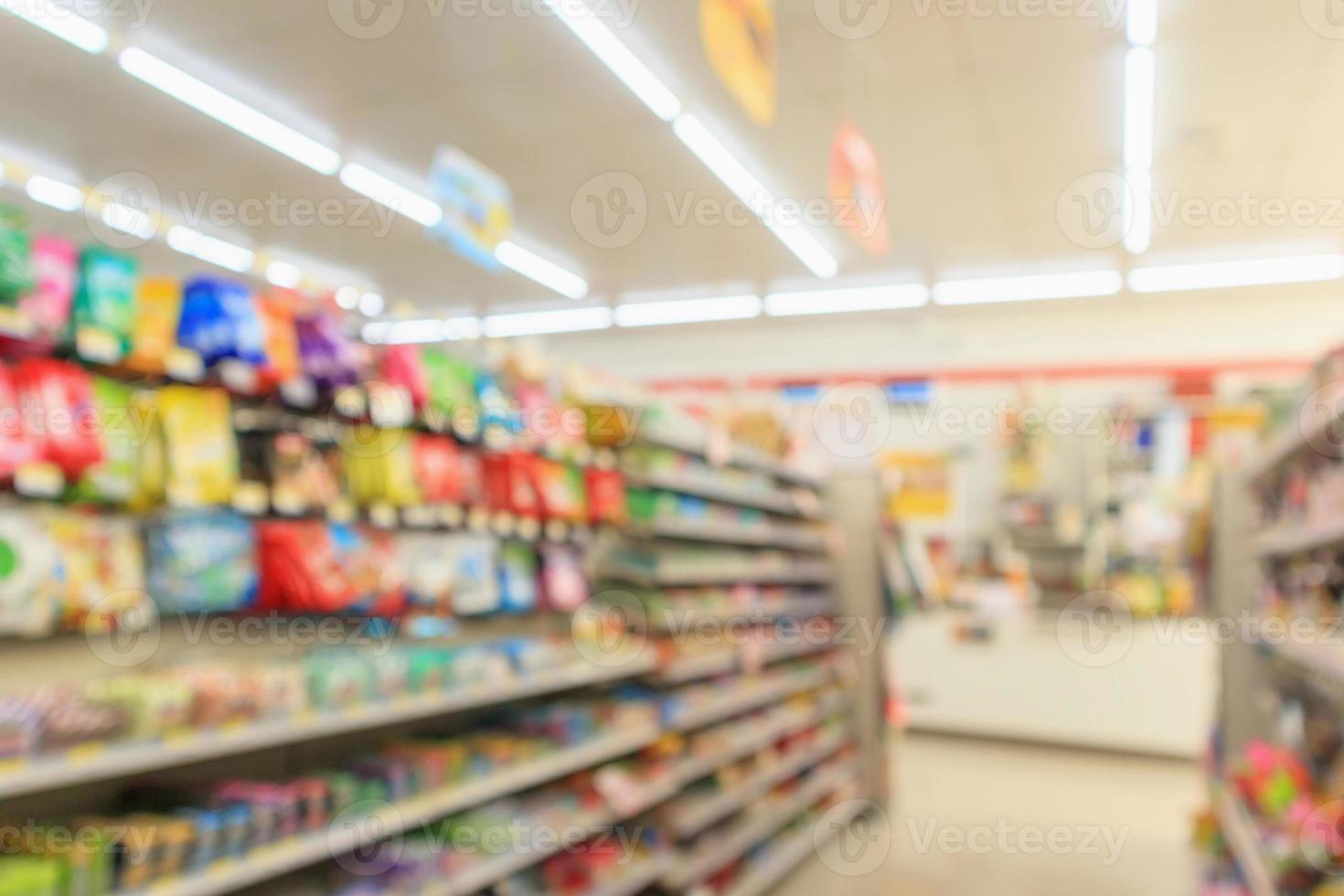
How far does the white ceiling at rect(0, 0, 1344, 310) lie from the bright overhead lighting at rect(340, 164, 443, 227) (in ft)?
0.47

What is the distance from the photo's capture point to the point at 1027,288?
882 cm

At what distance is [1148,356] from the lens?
29.1 ft

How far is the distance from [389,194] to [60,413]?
5410 millimetres

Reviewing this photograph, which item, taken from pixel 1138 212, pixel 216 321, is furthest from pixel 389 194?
pixel 1138 212

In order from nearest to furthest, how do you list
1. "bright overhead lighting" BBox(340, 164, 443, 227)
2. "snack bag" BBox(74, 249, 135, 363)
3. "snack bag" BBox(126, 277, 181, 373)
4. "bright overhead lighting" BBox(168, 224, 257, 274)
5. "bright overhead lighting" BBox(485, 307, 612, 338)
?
"snack bag" BBox(74, 249, 135, 363) → "snack bag" BBox(126, 277, 181, 373) → "bright overhead lighting" BBox(168, 224, 257, 274) → "bright overhead lighting" BBox(340, 164, 443, 227) → "bright overhead lighting" BBox(485, 307, 612, 338)

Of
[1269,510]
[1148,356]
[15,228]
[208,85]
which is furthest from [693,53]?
[1148,356]

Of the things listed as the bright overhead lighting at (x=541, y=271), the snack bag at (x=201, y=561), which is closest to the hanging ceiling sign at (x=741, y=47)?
the snack bag at (x=201, y=561)

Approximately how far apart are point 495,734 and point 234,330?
1625mm

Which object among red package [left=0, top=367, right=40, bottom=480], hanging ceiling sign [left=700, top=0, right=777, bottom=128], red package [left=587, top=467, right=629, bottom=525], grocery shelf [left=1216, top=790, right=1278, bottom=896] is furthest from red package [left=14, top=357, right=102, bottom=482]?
grocery shelf [left=1216, top=790, right=1278, bottom=896]

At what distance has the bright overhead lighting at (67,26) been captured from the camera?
12.7 ft

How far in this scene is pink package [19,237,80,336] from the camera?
1870mm

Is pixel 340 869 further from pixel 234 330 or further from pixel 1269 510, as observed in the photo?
pixel 1269 510

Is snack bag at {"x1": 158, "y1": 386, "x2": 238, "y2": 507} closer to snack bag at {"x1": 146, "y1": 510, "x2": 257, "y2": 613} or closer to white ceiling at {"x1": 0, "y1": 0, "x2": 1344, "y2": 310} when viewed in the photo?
snack bag at {"x1": 146, "y1": 510, "x2": 257, "y2": 613}

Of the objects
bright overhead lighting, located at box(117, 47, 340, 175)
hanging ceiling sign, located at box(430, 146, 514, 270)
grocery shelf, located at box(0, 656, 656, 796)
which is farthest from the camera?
bright overhead lighting, located at box(117, 47, 340, 175)
